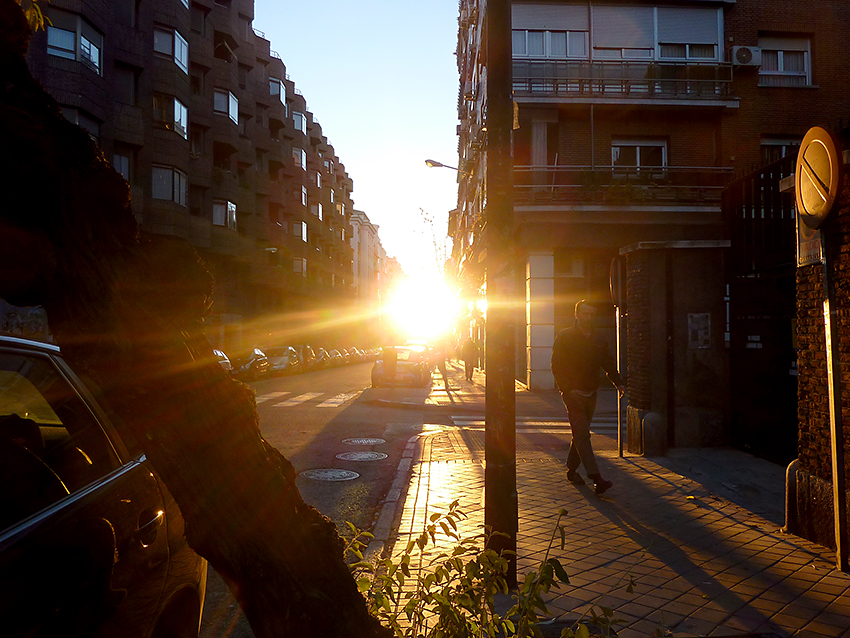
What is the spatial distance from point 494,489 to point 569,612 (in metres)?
0.89

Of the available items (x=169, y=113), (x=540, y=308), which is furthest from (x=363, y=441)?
(x=169, y=113)

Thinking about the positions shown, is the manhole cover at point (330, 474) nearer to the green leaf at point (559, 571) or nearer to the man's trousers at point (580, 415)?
the man's trousers at point (580, 415)

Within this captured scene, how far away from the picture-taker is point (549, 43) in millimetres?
22562

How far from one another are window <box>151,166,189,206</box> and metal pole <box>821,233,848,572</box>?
31213 mm

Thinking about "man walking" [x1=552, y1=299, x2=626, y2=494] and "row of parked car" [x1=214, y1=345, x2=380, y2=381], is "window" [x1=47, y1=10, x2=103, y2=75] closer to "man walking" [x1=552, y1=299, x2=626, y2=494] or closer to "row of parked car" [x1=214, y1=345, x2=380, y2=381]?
"row of parked car" [x1=214, y1=345, x2=380, y2=381]

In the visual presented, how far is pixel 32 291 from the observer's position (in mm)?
1636

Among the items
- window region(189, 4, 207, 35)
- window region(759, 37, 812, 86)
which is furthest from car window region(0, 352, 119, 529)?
window region(189, 4, 207, 35)

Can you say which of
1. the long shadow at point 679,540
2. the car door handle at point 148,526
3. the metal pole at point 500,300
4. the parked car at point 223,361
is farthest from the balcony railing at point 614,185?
the car door handle at point 148,526

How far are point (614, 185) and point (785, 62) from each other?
26.6ft

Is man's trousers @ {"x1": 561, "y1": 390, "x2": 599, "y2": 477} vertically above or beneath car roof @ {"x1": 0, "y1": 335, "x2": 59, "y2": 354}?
beneath

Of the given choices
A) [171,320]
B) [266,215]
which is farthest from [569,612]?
[266,215]

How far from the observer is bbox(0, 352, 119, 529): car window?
2.17 metres

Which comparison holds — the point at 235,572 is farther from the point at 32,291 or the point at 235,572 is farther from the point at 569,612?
the point at 569,612

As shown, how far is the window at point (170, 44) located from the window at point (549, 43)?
18.7 metres
